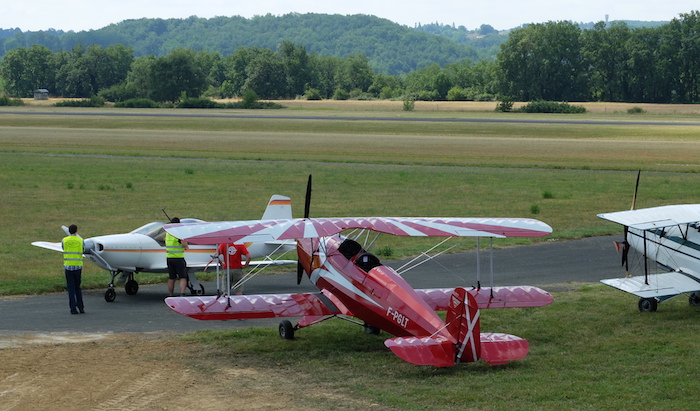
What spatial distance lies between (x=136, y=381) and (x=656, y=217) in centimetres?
911

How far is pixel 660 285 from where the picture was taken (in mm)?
15086

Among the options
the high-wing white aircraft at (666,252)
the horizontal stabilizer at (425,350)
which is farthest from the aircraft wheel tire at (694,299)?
the horizontal stabilizer at (425,350)

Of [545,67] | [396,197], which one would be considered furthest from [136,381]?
[545,67]

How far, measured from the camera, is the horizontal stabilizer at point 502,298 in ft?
46.0

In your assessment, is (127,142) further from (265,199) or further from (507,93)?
(507,93)

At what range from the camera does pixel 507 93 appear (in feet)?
485

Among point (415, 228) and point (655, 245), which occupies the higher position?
point (415, 228)

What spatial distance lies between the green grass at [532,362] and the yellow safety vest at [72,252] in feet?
10.5

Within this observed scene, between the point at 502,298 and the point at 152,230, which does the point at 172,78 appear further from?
the point at 502,298

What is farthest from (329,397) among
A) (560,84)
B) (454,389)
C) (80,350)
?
(560,84)

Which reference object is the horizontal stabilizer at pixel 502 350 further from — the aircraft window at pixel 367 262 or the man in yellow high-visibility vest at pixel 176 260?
the man in yellow high-visibility vest at pixel 176 260

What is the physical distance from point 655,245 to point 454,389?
281 inches

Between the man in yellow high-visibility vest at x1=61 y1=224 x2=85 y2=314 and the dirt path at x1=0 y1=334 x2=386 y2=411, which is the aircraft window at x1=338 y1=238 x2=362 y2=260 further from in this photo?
the man in yellow high-visibility vest at x1=61 y1=224 x2=85 y2=314

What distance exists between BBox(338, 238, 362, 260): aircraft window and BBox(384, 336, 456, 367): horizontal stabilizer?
95.3 inches
